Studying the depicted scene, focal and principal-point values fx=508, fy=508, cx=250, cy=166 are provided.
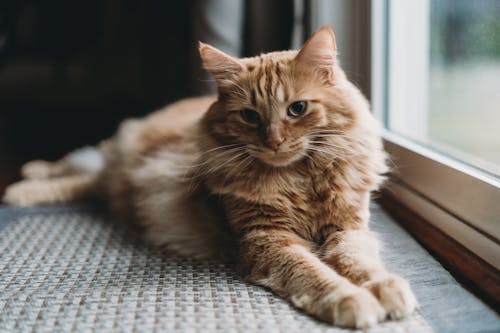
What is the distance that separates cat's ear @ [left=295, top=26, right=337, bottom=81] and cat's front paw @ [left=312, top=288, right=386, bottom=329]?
0.59 meters

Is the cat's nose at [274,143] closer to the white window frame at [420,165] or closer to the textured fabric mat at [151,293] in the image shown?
the textured fabric mat at [151,293]

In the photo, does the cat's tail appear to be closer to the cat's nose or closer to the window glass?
the cat's nose

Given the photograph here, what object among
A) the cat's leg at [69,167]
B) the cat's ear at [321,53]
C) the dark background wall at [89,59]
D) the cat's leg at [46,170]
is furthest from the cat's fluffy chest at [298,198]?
the dark background wall at [89,59]

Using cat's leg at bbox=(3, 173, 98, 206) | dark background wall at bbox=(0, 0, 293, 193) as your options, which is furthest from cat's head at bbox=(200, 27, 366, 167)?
dark background wall at bbox=(0, 0, 293, 193)

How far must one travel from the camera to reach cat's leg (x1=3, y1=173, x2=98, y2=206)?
207 centimetres

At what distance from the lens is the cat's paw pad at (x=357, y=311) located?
0.98m

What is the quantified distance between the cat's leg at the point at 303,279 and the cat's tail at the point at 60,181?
111cm

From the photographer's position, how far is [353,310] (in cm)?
99

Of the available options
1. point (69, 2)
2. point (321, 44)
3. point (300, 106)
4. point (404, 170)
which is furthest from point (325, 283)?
point (69, 2)

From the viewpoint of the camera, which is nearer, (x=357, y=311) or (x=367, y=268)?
(x=357, y=311)

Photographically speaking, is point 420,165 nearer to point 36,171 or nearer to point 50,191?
point 50,191

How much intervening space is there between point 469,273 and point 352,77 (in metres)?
1.07

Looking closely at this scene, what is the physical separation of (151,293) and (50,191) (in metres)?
1.12

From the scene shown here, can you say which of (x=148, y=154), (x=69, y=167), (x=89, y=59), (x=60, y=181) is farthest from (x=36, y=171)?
(x=89, y=59)
